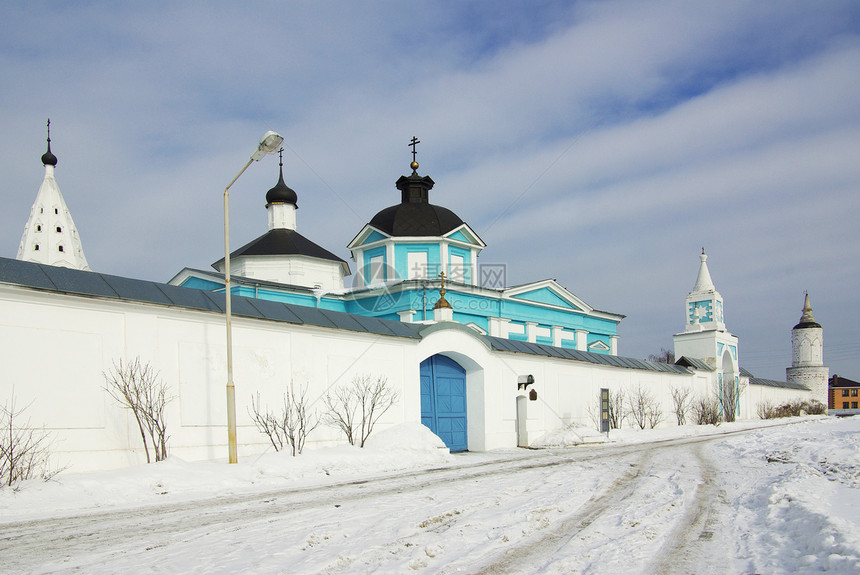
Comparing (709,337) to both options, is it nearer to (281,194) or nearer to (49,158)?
(281,194)

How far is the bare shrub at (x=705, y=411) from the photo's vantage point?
32.9 metres

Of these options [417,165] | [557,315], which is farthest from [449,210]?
[557,315]

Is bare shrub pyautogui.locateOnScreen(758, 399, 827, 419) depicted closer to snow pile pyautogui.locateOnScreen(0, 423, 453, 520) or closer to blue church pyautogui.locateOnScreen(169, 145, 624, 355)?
blue church pyautogui.locateOnScreen(169, 145, 624, 355)

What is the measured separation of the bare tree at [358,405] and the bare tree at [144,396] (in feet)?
13.2

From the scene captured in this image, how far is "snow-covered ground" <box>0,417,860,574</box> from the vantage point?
5562 mm

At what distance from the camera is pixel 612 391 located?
27328mm

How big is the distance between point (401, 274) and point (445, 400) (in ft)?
42.3

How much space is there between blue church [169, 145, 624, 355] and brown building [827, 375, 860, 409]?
8154 cm

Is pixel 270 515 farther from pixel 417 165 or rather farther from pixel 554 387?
pixel 417 165

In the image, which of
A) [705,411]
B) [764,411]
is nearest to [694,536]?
[705,411]

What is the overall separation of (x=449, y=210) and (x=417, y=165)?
278 centimetres

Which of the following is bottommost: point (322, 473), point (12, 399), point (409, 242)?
point (322, 473)

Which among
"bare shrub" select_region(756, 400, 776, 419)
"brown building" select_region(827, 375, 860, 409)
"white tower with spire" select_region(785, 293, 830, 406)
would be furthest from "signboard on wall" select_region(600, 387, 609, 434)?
"brown building" select_region(827, 375, 860, 409)

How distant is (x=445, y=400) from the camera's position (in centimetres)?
1956
